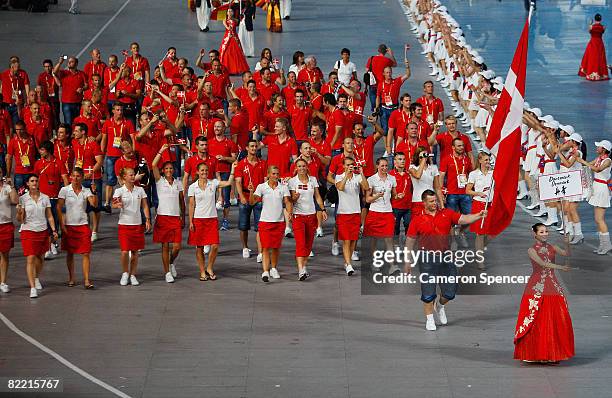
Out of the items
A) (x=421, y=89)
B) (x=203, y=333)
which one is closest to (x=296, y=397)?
(x=203, y=333)

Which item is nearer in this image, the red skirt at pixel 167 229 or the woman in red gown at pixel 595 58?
the red skirt at pixel 167 229

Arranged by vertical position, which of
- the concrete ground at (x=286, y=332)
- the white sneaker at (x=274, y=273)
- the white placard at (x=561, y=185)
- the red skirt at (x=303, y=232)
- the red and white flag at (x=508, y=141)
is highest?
the red and white flag at (x=508, y=141)

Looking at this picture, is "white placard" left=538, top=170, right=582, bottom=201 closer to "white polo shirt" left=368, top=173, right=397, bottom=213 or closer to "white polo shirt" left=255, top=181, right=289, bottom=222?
"white polo shirt" left=368, top=173, right=397, bottom=213

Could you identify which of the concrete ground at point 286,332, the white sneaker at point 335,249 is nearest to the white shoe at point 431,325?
the concrete ground at point 286,332

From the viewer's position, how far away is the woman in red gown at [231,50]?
33.2m

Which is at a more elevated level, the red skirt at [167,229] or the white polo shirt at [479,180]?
the white polo shirt at [479,180]

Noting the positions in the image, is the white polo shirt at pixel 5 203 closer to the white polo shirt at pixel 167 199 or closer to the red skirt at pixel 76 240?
the red skirt at pixel 76 240

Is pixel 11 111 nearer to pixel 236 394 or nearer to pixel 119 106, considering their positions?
pixel 119 106

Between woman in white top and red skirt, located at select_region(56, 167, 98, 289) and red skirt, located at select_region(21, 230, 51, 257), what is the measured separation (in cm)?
29

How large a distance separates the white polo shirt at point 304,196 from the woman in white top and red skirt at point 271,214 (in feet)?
0.46

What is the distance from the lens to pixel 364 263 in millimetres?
20562

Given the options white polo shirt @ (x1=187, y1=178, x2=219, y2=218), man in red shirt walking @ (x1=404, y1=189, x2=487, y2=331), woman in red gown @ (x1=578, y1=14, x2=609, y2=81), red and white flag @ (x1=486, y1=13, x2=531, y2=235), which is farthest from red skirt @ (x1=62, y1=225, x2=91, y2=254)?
woman in red gown @ (x1=578, y1=14, x2=609, y2=81)

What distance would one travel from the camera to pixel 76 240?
19.3m

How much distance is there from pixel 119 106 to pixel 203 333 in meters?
6.62
